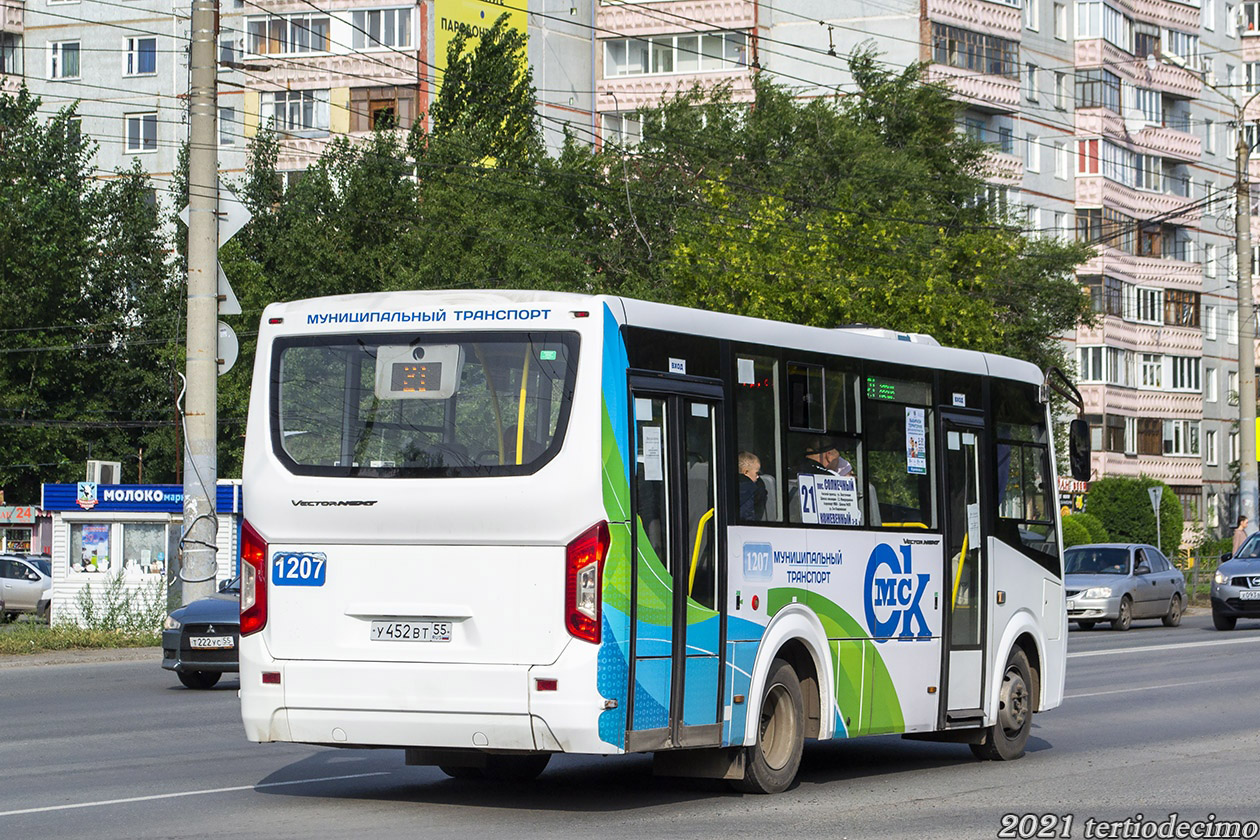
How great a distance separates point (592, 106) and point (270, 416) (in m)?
64.6

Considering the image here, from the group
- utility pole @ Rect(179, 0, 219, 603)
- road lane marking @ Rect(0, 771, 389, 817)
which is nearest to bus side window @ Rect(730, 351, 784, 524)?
road lane marking @ Rect(0, 771, 389, 817)

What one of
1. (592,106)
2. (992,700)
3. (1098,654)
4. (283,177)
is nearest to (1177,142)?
(592,106)

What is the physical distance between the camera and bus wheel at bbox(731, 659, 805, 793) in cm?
1188

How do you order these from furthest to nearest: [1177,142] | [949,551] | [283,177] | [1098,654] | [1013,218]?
[1177,142], [283,177], [1013,218], [1098,654], [949,551]

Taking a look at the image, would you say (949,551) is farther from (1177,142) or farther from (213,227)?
(1177,142)

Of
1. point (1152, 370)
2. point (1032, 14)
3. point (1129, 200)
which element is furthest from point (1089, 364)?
point (1032, 14)

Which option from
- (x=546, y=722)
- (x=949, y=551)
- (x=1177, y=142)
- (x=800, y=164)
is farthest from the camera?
(x=1177, y=142)

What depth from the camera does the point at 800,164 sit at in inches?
2383

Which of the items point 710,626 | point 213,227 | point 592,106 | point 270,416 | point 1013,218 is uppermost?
point 592,106

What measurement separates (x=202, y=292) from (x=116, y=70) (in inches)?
2282

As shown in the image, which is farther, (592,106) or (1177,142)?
(1177,142)

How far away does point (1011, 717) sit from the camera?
14.6 meters

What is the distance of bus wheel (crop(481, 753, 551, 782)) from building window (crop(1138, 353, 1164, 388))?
238 feet

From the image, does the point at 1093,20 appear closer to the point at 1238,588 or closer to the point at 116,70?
the point at 116,70
